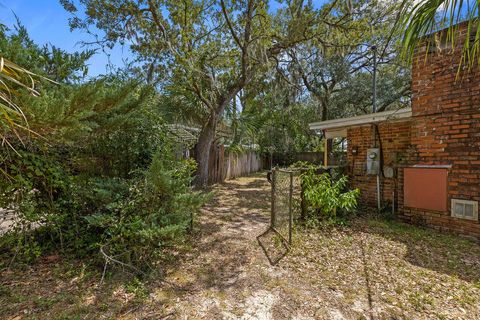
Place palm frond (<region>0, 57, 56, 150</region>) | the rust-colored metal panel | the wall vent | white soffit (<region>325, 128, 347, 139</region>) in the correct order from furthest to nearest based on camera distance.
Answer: white soffit (<region>325, 128, 347, 139</region>) < the rust-colored metal panel < the wall vent < palm frond (<region>0, 57, 56, 150</region>)

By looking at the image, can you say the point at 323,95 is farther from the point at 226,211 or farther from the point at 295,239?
the point at 295,239

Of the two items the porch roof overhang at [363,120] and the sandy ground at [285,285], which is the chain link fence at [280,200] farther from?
the porch roof overhang at [363,120]

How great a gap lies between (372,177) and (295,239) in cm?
285

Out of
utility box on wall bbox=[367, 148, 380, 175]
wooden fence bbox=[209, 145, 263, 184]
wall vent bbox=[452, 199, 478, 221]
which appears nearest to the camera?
wall vent bbox=[452, 199, 478, 221]

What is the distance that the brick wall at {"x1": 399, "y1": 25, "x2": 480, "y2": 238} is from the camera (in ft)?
12.7

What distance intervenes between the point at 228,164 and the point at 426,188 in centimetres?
753

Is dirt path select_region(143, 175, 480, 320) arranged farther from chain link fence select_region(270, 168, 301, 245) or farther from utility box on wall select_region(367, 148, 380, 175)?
utility box on wall select_region(367, 148, 380, 175)

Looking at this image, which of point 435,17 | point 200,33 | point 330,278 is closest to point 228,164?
point 200,33

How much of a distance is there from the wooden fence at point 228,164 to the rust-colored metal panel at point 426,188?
623cm

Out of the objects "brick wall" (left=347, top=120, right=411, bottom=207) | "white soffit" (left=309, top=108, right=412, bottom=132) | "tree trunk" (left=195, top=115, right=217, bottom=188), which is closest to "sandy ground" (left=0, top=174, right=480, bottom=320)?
"brick wall" (left=347, top=120, right=411, bottom=207)

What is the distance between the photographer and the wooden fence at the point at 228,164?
9.47 m

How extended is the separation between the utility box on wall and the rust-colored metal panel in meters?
0.87

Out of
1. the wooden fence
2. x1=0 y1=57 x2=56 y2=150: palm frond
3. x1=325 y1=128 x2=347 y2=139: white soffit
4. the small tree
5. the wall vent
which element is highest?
the small tree

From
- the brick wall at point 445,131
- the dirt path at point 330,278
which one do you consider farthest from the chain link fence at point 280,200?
the brick wall at point 445,131
